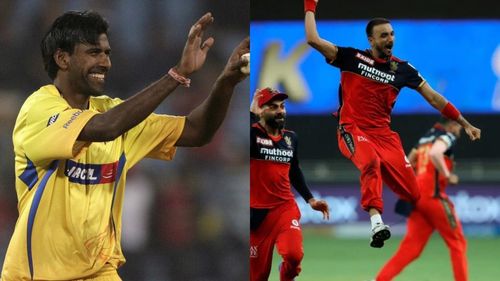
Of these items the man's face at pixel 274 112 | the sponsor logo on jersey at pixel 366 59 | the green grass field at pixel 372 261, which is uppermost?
the sponsor logo on jersey at pixel 366 59

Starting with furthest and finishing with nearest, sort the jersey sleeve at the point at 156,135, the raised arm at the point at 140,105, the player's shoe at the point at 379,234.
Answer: the player's shoe at the point at 379,234 → the jersey sleeve at the point at 156,135 → the raised arm at the point at 140,105

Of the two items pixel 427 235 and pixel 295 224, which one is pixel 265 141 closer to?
pixel 295 224

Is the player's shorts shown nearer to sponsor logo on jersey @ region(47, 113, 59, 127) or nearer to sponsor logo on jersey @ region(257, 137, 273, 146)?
sponsor logo on jersey @ region(47, 113, 59, 127)

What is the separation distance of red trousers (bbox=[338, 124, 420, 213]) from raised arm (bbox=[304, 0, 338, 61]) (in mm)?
669

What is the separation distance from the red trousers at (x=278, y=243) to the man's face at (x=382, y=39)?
1347mm

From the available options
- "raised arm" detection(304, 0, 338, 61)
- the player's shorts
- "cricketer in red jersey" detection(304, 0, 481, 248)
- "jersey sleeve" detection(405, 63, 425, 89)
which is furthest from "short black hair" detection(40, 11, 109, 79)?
"jersey sleeve" detection(405, 63, 425, 89)

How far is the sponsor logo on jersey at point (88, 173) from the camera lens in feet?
10.7

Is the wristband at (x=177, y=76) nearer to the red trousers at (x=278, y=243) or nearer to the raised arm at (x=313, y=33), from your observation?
the raised arm at (x=313, y=33)

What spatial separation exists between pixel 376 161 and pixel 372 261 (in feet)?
14.0

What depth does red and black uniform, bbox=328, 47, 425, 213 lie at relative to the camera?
718 cm

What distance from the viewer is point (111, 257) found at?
3.35 metres

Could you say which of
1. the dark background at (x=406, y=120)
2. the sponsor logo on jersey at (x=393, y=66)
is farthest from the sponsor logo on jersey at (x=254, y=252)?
the dark background at (x=406, y=120)

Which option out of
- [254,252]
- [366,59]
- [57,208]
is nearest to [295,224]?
[254,252]

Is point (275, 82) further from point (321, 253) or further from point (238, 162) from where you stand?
point (238, 162)
